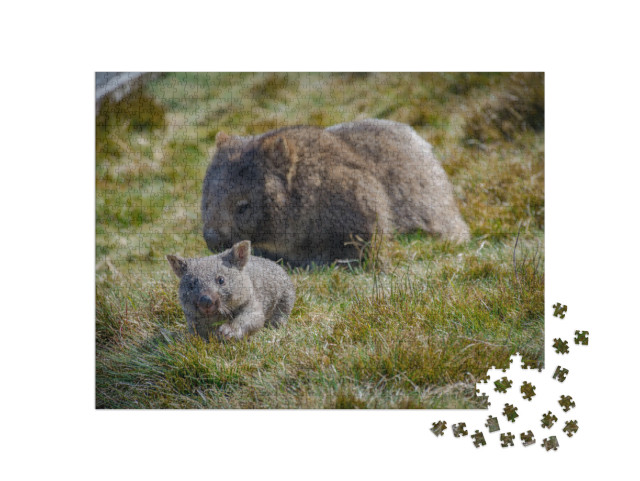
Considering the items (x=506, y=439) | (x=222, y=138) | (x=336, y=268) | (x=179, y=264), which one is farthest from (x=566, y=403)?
(x=222, y=138)

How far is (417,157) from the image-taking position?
20.4ft

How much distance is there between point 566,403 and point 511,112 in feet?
9.67

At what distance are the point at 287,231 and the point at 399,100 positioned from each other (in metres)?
1.60

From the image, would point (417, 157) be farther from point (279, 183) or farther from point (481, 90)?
point (279, 183)

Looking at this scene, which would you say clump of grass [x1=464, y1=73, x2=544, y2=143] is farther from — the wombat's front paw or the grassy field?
the wombat's front paw

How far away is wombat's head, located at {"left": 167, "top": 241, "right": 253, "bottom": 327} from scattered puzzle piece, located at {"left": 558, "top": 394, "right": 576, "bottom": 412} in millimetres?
2568

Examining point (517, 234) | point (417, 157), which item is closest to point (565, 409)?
point (517, 234)

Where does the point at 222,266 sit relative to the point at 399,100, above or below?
below

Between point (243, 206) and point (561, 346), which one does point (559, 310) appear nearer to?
point (561, 346)

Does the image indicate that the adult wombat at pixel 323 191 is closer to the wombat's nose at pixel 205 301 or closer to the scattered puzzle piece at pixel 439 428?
the wombat's nose at pixel 205 301

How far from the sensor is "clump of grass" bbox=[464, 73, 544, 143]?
230 inches

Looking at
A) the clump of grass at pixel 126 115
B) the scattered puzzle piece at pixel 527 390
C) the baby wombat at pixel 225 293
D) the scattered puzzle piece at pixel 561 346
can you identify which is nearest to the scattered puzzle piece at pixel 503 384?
the scattered puzzle piece at pixel 527 390

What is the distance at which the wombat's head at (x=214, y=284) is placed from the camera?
4766mm

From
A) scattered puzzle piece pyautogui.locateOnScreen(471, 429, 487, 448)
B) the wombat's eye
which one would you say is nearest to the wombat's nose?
the wombat's eye
